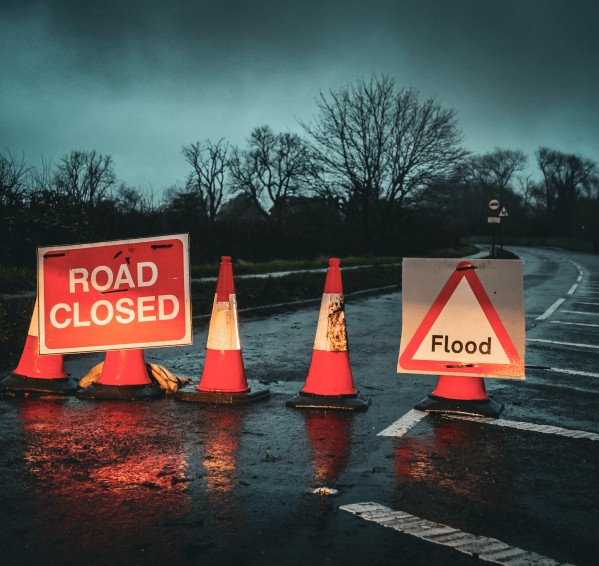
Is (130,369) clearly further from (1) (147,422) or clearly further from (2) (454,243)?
(2) (454,243)

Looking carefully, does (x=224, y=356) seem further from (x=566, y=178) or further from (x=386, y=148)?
(x=566, y=178)

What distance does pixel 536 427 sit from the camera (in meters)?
5.52

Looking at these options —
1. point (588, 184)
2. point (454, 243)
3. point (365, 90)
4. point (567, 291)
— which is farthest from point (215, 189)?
point (588, 184)

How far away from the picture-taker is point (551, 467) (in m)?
4.45

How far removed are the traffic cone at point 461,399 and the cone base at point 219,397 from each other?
1.43m

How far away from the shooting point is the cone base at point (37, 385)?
261 inches

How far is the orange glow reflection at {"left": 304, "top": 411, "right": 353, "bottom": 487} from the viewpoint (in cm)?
431

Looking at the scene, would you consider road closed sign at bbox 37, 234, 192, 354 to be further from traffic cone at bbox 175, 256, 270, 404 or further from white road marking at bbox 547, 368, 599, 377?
white road marking at bbox 547, 368, 599, 377

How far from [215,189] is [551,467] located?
71.1m

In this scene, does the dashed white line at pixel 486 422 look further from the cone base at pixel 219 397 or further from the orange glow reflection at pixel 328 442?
the cone base at pixel 219 397

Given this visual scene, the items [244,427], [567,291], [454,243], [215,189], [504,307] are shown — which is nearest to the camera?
[244,427]

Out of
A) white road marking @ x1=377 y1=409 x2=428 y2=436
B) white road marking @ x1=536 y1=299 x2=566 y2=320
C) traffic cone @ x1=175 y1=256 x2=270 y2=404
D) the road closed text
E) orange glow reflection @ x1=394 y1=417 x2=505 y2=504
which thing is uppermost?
the road closed text

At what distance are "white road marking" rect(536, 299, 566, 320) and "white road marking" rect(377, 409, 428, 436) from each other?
9.46 metres

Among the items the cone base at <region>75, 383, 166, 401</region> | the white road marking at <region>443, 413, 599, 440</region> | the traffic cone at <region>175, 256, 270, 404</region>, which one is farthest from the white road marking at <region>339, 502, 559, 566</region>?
the cone base at <region>75, 383, 166, 401</region>
